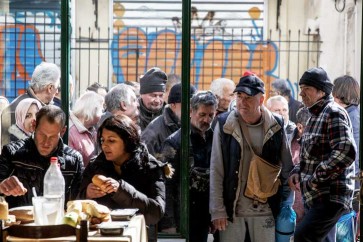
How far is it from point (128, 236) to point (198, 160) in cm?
212

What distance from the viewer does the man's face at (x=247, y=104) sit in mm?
7031

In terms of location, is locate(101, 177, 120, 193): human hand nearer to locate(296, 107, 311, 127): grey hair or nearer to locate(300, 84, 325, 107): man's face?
locate(300, 84, 325, 107): man's face

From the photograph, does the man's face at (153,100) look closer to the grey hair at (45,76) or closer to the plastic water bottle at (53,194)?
the grey hair at (45,76)

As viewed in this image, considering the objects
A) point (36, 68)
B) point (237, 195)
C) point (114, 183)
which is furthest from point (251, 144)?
point (36, 68)

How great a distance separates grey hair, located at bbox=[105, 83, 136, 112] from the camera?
7.61 metres

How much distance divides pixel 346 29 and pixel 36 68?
100 inches

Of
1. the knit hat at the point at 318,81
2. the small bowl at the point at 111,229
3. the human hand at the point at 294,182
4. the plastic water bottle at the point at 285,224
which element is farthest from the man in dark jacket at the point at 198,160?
the small bowl at the point at 111,229

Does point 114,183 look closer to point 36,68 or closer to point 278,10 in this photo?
point 36,68

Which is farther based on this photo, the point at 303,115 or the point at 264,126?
the point at 303,115

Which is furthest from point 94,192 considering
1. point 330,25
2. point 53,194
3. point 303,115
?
point 330,25

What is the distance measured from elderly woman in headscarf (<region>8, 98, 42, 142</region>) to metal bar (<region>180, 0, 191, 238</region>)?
3.67 feet

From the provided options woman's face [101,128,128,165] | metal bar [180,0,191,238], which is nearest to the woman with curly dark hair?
woman's face [101,128,128,165]

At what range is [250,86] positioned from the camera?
23.1 ft

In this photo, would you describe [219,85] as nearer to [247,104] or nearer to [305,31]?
[247,104]
